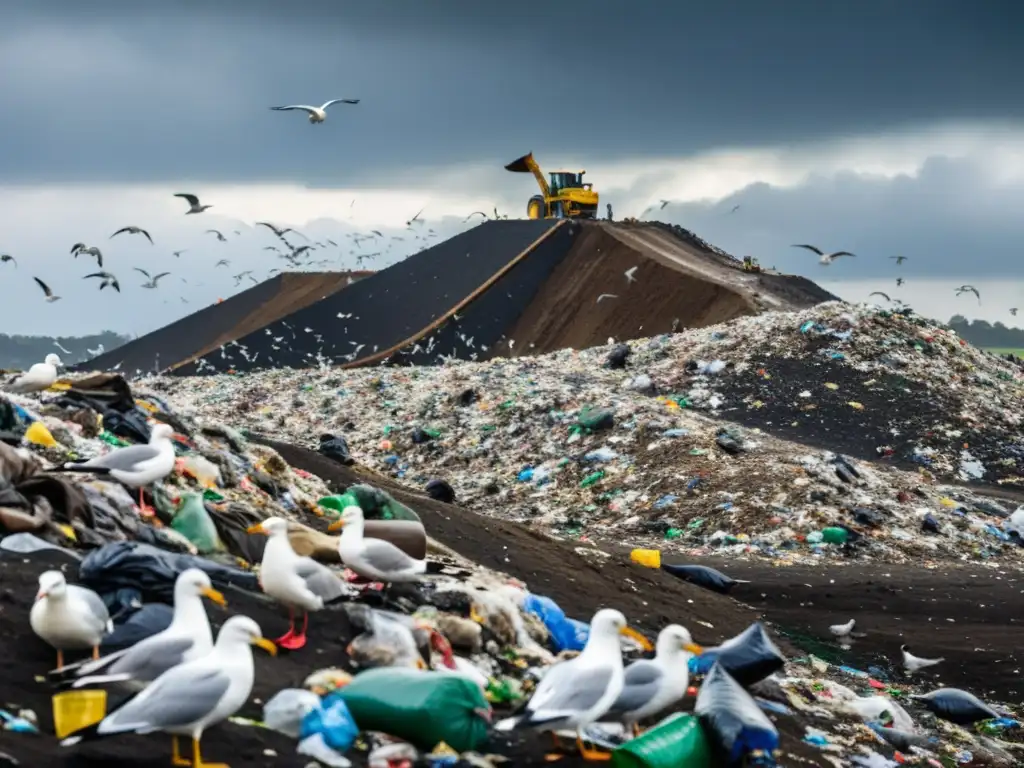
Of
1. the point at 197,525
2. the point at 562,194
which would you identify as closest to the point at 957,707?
the point at 197,525

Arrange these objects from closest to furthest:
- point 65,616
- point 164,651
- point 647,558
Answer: point 164,651 → point 65,616 → point 647,558

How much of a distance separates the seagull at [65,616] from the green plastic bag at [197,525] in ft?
5.29

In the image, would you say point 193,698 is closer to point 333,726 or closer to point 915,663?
point 333,726

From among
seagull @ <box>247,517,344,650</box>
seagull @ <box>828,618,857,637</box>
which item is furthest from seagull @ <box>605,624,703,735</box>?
seagull @ <box>828,618,857,637</box>

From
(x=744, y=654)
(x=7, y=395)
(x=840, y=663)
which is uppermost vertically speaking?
(x=7, y=395)

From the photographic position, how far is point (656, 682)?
524 centimetres

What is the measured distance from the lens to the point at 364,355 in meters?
28.7

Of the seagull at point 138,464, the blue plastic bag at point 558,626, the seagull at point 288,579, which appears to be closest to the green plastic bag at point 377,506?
the blue plastic bag at point 558,626

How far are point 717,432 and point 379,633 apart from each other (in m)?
10.5

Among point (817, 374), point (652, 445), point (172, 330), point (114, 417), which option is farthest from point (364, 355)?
point (114, 417)

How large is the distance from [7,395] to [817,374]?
13401 mm

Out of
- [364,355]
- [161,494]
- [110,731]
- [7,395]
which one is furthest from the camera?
[364,355]

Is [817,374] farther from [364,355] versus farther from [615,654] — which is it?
[615,654]

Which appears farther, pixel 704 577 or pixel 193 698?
pixel 704 577
